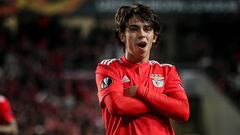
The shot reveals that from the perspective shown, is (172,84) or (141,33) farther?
(172,84)

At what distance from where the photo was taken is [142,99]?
10.5 feet

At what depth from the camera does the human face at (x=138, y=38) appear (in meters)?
3.23

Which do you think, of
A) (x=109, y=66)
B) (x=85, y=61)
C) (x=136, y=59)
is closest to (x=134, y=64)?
(x=136, y=59)

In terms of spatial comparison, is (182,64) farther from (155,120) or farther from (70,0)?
(155,120)

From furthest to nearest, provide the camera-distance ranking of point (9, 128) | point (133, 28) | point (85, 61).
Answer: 1. point (85, 61)
2. point (9, 128)
3. point (133, 28)

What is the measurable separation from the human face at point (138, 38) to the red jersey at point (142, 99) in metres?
0.08

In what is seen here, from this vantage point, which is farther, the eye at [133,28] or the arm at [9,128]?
the arm at [9,128]

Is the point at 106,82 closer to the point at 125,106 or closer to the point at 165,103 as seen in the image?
the point at 125,106

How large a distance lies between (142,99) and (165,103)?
0.44ft

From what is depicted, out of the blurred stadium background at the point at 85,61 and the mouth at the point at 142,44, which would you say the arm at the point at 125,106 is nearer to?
the mouth at the point at 142,44

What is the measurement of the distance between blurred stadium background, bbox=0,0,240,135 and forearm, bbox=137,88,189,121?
753cm

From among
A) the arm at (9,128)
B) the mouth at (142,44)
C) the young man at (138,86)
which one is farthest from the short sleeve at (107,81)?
the arm at (9,128)

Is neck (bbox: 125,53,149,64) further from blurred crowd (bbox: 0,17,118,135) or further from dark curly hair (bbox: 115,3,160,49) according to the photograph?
blurred crowd (bbox: 0,17,118,135)

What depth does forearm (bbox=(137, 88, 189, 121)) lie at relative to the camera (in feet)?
10.3
